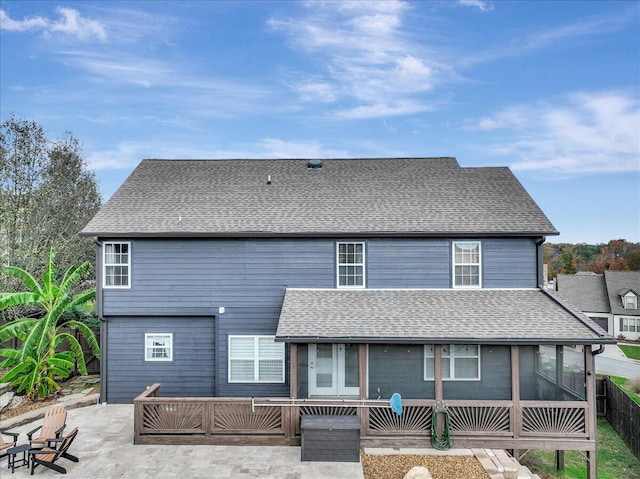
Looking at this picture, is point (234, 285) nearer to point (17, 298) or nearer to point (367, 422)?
point (367, 422)

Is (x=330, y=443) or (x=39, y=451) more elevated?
(x=39, y=451)

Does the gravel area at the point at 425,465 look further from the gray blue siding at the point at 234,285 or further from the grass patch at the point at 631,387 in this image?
the grass patch at the point at 631,387

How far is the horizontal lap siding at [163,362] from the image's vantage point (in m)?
11.4

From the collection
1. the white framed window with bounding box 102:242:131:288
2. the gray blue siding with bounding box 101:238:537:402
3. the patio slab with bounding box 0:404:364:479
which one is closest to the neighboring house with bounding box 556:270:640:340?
the gray blue siding with bounding box 101:238:537:402

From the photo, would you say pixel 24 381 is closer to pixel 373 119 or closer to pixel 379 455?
pixel 379 455

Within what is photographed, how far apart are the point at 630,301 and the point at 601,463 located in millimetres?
31607

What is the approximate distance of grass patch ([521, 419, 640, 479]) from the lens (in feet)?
37.1

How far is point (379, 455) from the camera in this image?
8.19 metres

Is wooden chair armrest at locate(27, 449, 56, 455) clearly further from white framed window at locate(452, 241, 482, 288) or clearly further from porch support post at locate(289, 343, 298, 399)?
white framed window at locate(452, 241, 482, 288)

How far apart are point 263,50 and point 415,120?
11304mm

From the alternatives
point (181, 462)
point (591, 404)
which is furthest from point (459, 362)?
point (181, 462)

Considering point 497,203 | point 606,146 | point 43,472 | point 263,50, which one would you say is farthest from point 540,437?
point 606,146

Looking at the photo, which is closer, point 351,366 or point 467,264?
point 351,366

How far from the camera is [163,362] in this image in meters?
11.5
